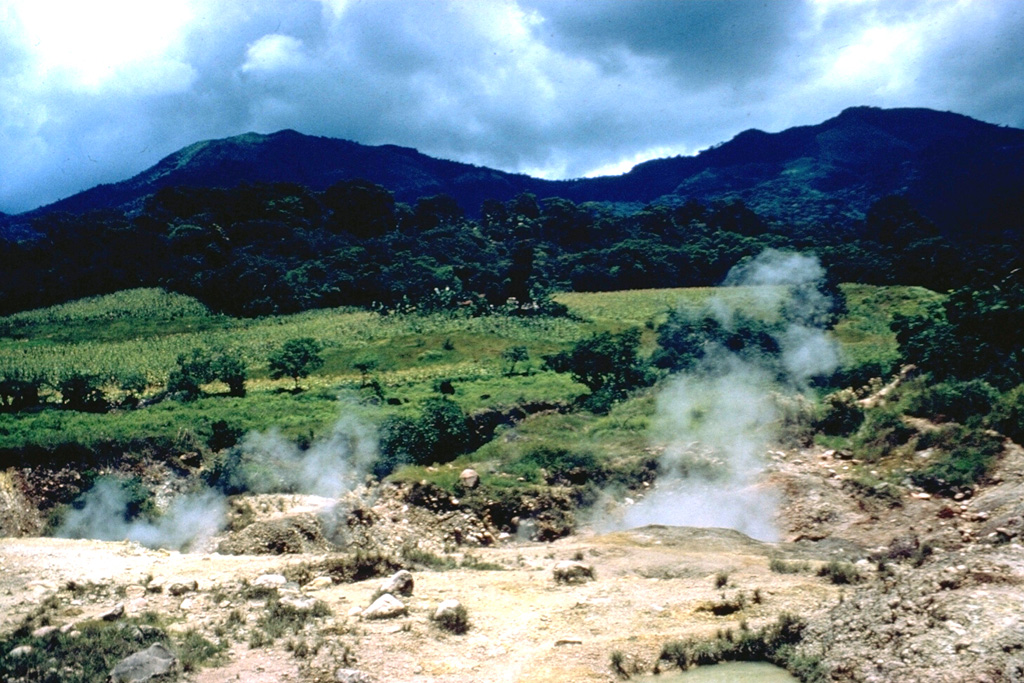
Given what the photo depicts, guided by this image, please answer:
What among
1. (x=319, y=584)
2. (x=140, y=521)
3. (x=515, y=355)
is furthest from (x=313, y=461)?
(x=515, y=355)

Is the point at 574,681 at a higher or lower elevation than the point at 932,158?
lower

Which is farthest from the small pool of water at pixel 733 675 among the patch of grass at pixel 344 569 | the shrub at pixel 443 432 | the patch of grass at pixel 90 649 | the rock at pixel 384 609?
the shrub at pixel 443 432

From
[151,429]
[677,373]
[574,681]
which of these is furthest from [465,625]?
[677,373]

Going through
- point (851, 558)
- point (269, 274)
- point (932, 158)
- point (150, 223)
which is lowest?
point (851, 558)

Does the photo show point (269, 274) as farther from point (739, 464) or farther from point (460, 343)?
point (739, 464)

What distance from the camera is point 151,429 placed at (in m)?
20.9

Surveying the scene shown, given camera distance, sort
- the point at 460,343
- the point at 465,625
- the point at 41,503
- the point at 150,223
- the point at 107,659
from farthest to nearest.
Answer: the point at 150,223
the point at 460,343
the point at 41,503
the point at 465,625
the point at 107,659

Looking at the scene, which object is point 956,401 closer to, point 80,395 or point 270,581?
point 270,581

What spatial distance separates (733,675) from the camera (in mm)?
8781

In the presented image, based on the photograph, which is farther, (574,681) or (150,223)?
(150,223)

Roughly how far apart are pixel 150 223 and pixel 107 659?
7356 cm

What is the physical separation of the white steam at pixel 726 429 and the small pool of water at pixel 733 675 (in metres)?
7.24

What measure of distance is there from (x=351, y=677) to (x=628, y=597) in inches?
176

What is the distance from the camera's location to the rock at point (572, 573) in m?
12.1
